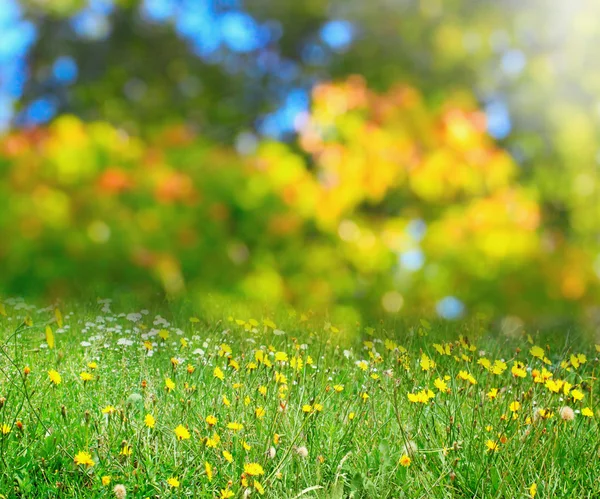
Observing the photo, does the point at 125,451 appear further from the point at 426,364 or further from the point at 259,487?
the point at 426,364

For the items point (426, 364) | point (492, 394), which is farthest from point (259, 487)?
point (492, 394)

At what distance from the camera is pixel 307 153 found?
2387mm

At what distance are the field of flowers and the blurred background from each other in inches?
10.5

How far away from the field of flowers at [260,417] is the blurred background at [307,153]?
27 centimetres

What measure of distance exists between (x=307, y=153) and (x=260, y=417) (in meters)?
0.96

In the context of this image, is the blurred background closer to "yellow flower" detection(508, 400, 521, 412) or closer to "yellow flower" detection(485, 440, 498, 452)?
"yellow flower" detection(508, 400, 521, 412)

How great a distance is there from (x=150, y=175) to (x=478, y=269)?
1192 mm

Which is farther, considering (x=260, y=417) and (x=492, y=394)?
(x=492, y=394)

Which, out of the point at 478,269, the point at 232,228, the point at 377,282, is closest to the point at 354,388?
the point at 377,282

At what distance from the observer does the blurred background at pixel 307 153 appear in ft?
5.92

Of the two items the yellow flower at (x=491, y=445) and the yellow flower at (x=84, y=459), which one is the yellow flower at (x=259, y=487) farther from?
the yellow flower at (x=491, y=445)

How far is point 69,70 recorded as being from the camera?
2502mm

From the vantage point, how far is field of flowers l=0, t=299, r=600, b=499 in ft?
5.91

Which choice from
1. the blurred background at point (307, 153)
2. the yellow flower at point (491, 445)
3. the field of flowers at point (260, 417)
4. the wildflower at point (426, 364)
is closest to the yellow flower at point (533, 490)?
the field of flowers at point (260, 417)
